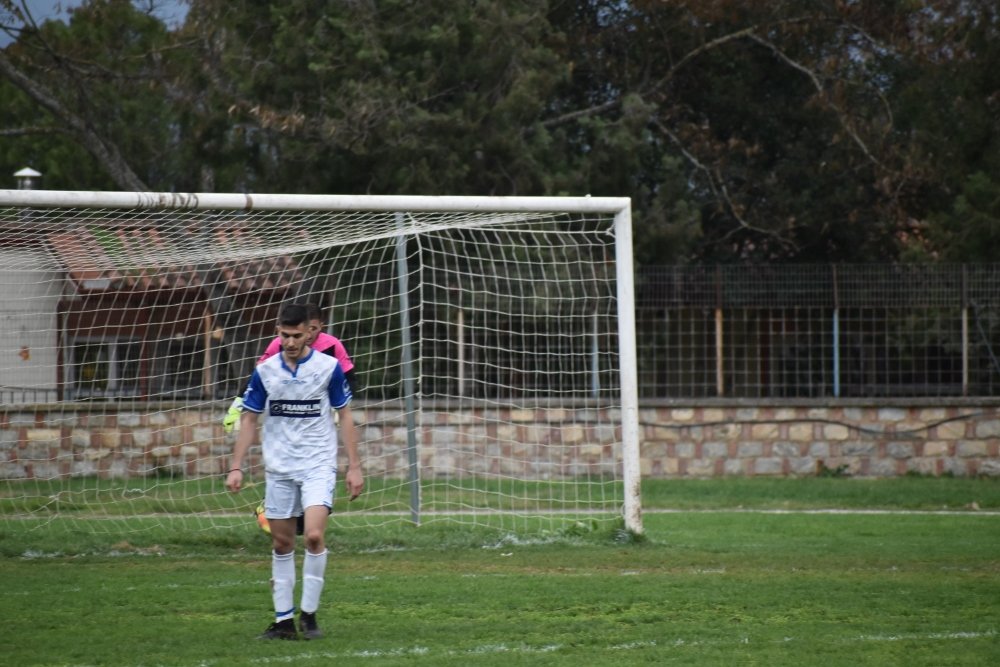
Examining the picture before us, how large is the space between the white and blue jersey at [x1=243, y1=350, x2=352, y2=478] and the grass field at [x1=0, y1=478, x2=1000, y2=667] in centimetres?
93

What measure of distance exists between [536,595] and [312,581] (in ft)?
5.97

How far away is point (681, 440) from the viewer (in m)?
18.0

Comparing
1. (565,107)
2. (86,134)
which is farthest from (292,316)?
(565,107)

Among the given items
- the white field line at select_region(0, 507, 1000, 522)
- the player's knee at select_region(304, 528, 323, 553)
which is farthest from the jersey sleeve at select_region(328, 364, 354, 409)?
the white field line at select_region(0, 507, 1000, 522)

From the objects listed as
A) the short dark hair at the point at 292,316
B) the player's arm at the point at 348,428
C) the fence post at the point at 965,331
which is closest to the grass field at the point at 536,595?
the player's arm at the point at 348,428

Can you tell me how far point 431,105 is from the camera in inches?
863

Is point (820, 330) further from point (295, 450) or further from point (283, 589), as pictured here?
point (283, 589)

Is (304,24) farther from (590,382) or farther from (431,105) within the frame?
(590,382)

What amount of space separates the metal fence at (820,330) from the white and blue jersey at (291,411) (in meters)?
11.1

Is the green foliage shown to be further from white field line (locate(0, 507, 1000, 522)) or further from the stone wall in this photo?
white field line (locate(0, 507, 1000, 522))

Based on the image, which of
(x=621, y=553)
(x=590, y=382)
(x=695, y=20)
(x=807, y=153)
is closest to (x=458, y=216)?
(x=621, y=553)

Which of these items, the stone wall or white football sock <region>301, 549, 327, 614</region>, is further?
the stone wall

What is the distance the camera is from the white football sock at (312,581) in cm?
Answer: 714

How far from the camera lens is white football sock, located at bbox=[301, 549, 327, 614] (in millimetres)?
7145
